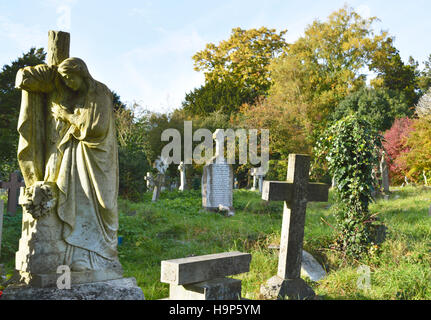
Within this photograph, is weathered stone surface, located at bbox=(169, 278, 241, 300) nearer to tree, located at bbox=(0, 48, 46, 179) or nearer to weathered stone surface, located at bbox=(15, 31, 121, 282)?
weathered stone surface, located at bbox=(15, 31, 121, 282)

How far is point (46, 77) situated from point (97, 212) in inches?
58.9

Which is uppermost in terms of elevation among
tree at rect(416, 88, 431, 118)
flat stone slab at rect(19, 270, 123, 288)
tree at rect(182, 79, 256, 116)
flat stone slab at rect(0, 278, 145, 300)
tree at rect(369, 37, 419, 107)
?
tree at rect(369, 37, 419, 107)

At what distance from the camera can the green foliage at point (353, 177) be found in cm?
719

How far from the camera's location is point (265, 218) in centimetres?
1147

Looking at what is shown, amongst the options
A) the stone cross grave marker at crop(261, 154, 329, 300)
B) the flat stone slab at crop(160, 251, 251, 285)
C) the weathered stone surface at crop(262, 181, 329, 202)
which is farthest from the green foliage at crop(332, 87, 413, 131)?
the flat stone slab at crop(160, 251, 251, 285)

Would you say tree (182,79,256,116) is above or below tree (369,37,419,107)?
below

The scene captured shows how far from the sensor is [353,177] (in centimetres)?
749

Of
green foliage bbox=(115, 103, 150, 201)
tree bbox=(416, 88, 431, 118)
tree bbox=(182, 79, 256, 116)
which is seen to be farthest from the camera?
tree bbox=(182, 79, 256, 116)

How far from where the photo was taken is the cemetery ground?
552cm

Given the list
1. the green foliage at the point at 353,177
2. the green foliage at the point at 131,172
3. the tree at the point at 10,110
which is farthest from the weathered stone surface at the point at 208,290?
the tree at the point at 10,110

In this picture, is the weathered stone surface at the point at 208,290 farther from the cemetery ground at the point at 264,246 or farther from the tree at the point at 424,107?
the tree at the point at 424,107

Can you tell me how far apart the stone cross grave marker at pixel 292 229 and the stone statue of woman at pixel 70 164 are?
2.10 m

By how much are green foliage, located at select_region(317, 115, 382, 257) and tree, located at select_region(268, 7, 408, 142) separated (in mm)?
18396

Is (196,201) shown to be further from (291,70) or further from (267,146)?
(291,70)
